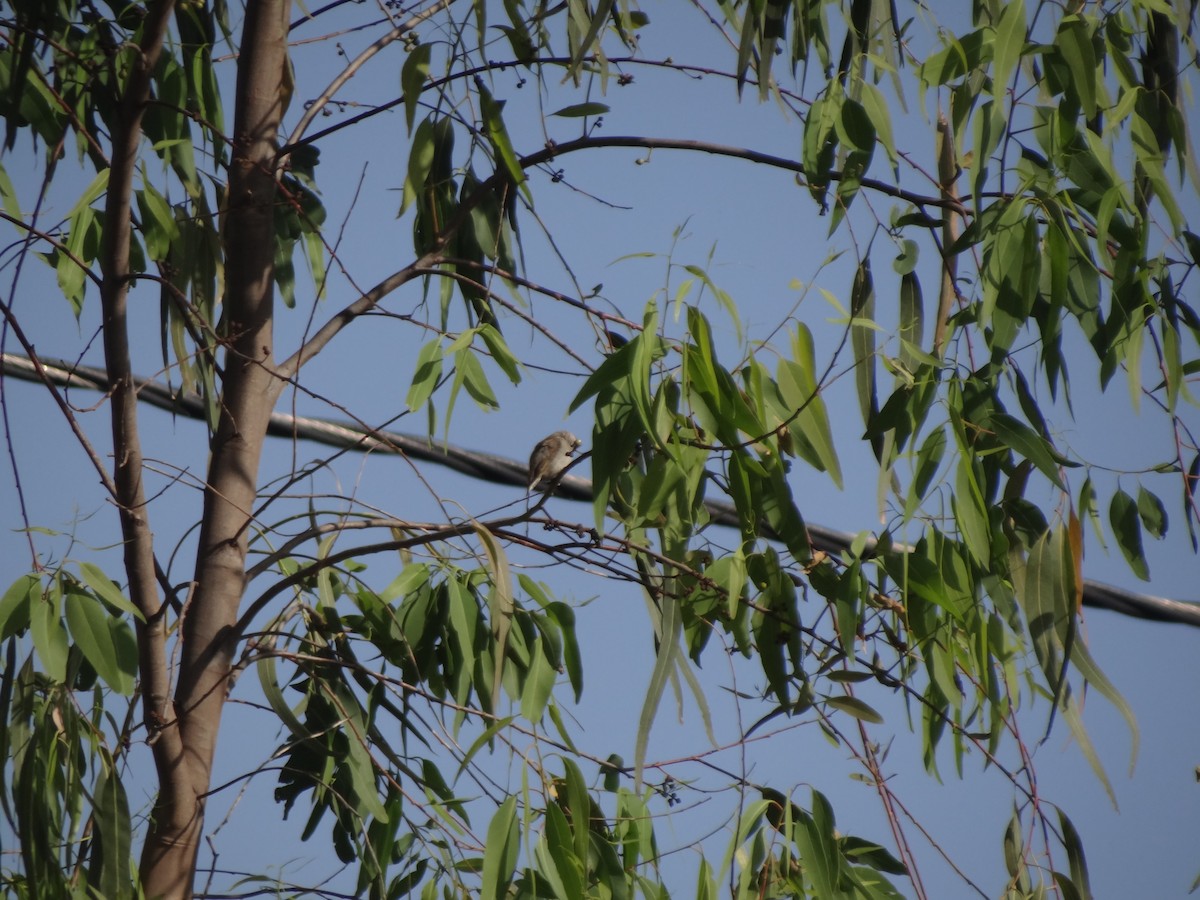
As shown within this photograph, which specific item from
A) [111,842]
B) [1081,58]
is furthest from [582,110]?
[111,842]

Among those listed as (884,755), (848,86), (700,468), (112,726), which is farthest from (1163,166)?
(112,726)

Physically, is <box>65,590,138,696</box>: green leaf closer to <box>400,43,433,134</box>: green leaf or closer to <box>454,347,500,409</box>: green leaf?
<box>454,347,500,409</box>: green leaf

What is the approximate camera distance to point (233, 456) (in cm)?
155

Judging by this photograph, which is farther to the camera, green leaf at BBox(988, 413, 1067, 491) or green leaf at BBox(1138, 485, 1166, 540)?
green leaf at BBox(1138, 485, 1166, 540)

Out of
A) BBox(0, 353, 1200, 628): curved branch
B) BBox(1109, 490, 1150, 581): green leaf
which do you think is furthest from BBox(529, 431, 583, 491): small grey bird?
BBox(1109, 490, 1150, 581): green leaf

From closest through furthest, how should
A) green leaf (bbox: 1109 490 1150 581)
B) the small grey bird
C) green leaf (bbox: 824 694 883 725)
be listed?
green leaf (bbox: 824 694 883 725), green leaf (bbox: 1109 490 1150 581), the small grey bird

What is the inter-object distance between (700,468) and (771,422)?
92 millimetres

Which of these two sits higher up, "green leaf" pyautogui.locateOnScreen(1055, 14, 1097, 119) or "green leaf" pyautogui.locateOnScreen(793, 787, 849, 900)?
"green leaf" pyautogui.locateOnScreen(1055, 14, 1097, 119)

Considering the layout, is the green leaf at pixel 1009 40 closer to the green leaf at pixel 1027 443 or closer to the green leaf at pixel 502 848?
the green leaf at pixel 1027 443

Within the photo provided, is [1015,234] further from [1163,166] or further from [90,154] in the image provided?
[90,154]

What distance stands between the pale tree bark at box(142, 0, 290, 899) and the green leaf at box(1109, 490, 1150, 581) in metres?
1.00

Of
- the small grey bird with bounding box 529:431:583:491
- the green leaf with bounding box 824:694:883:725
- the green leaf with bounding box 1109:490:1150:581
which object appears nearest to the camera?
the green leaf with bounding box 824:694:883:725

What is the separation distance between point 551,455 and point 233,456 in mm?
643

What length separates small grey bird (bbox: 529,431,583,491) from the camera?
2.06 m
